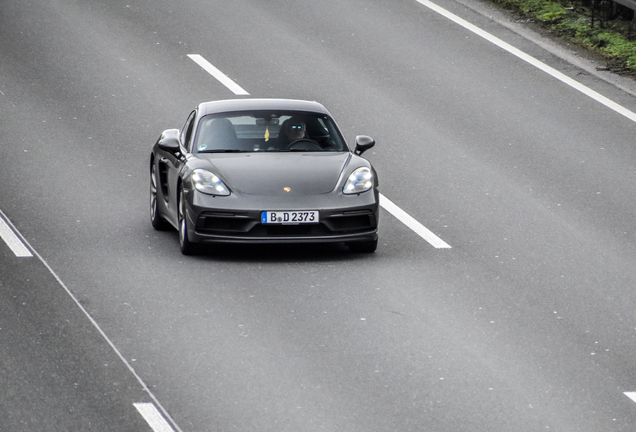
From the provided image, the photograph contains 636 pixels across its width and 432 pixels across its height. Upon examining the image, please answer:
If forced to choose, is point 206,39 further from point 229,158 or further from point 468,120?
point 229,158

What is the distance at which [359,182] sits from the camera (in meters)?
11.7

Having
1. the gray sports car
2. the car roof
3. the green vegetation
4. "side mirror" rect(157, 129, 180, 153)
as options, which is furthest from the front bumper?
the green vegetation

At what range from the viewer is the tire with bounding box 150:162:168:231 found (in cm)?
1280

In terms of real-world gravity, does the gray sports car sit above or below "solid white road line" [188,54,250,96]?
above

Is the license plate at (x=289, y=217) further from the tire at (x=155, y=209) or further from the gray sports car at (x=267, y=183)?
the tire at (x=155, y=209)

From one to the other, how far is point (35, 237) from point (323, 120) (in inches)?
116

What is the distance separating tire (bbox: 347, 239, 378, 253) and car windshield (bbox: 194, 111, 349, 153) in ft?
3.37

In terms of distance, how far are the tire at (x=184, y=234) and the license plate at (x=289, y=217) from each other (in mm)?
754

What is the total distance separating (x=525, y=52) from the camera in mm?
20156

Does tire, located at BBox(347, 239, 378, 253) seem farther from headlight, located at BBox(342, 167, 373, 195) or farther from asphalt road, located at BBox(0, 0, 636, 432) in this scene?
headlight, located at BBox(342, 167, 373, 195)

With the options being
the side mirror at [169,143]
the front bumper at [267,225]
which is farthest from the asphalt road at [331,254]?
the side mirror at [169,143]

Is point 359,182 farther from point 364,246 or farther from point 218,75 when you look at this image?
point 218,75

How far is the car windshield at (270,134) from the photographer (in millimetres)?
12336

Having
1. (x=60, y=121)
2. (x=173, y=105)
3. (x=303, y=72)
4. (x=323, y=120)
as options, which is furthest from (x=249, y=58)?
(x=323, y=120)
